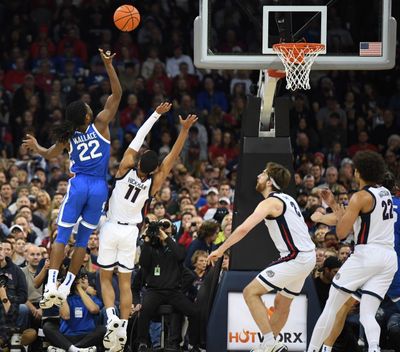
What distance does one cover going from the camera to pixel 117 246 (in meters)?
11.7

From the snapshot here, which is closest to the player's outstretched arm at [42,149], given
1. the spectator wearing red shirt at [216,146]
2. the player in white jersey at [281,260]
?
the player in white jersey at [281,260]

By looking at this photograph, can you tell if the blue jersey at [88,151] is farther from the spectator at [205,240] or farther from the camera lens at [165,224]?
the spectator at [205,240]

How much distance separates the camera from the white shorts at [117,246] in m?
11.6

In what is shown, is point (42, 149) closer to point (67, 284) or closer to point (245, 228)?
point (67, 284)

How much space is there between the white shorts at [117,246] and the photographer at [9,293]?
1932mm

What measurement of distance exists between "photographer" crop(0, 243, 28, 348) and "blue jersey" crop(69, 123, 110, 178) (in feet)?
7.85

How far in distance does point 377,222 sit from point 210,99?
10.6 metres

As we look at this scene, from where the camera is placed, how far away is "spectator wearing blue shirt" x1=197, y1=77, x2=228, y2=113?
68.1ft

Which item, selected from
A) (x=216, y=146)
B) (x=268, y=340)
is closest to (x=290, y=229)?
(x=268, y=340)

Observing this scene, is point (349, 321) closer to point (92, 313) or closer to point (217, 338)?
point (217, 338)

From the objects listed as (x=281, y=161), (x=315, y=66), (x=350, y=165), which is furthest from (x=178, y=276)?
(x=350, y=165)

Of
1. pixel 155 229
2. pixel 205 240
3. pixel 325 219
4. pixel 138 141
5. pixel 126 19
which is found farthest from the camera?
pixel 205 240

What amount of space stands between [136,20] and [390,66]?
9.47 ft

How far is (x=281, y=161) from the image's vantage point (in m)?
12.7
